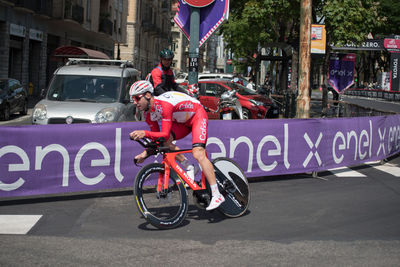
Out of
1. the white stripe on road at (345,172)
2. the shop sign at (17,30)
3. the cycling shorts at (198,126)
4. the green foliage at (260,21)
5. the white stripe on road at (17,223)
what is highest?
the green foliage at (260,21)

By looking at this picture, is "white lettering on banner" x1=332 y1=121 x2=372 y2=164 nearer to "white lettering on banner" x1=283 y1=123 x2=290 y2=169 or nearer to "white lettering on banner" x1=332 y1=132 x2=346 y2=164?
"white lettering on banner" x1=332 y1=132 x2=346 y2=164

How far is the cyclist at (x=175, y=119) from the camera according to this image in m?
5.97

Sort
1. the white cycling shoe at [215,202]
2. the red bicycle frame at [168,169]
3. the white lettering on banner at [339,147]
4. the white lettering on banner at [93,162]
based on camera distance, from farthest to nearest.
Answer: the white lettering on banner at [339,147] → the white lettering on banner at [93,162] → the white cycling shoe at [215,202] → the red bicycle frame at [168,169]

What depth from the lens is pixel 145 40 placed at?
232 ft

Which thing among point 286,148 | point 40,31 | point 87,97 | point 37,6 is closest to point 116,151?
point 286,148

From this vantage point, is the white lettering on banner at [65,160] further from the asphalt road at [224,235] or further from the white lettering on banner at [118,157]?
the asphalt road at [224,235]

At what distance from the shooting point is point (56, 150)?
24.8 feet

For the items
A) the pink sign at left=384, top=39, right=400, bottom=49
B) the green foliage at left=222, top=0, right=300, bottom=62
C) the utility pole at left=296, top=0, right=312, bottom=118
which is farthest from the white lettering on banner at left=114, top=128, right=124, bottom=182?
the pink sign at left=384, top=39, right=400, bottom=49

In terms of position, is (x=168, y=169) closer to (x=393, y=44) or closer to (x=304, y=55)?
(x=304, y=55)

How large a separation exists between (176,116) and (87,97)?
235 inches

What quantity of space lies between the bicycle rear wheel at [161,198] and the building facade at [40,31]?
25388 mm

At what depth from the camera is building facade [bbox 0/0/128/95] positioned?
31109 mm

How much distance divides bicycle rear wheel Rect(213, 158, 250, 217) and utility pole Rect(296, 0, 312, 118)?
6.36m

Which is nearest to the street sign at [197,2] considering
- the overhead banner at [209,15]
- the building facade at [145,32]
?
the overhead banner at [209,15]
